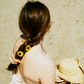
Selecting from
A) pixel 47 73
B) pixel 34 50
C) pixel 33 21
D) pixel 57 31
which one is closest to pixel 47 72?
pixel 47 73

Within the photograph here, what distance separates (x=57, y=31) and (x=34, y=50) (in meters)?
2.16

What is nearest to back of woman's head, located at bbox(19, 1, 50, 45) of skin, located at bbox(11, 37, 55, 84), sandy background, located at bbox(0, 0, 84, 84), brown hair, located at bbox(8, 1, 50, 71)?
brown hair, located at bbox(8, 1, 50, 71)

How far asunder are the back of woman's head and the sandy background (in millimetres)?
1455

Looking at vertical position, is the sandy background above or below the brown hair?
below

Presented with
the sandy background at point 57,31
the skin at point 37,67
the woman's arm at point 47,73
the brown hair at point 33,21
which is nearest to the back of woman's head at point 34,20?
the brown hair at point 33,21

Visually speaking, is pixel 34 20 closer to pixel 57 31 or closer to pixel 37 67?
pixel 37 67

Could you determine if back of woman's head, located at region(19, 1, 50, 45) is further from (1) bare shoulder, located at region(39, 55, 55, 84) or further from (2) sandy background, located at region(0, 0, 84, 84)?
(2) sandy background, located at region(0, 0, 84, 84)

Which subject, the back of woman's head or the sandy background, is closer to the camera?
the back of woman's head

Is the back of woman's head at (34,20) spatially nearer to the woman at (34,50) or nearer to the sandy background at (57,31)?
the woman at (34,50)

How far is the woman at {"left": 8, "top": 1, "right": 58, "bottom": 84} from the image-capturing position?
88cm

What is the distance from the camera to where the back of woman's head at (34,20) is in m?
0.87

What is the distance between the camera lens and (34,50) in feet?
3.06

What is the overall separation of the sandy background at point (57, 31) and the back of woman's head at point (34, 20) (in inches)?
57.3

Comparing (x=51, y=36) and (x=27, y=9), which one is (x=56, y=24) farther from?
(x=27, y=9)
